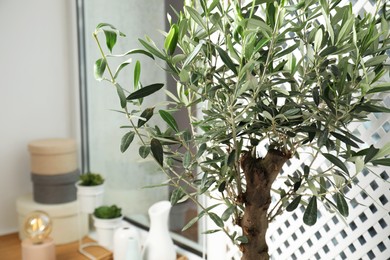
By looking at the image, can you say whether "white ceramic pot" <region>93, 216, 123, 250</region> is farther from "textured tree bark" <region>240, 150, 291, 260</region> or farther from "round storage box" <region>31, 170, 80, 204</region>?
"textured tree bark" <region>240, 150, 291, 260</region>

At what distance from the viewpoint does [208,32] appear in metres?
0.81

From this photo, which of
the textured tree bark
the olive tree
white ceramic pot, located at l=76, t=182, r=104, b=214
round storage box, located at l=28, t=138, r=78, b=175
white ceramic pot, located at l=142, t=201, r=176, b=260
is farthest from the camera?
round storage box, located at l=28, t=138, r=78, b=175

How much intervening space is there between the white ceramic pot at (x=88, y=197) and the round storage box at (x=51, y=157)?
0.17m

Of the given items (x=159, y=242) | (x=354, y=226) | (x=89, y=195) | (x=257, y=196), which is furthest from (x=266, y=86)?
(x=89, y=195)

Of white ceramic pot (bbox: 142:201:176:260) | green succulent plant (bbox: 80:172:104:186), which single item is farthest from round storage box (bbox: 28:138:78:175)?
white ceramic pot (bbox: 142:201:176:260)

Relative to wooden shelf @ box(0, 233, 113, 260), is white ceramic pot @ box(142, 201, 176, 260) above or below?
above

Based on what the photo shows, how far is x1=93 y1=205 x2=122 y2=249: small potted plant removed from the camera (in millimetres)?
2076

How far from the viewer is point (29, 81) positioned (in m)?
2.37

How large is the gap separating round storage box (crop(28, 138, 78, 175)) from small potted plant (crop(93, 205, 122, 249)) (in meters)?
0.26

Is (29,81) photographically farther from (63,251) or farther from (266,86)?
(266,86)

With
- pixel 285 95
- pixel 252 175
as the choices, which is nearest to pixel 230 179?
pixel 252 175

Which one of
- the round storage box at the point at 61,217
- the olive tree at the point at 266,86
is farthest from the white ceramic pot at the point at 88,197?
the olive tree at the point at 266,86

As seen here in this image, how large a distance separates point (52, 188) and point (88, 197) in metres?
0.23

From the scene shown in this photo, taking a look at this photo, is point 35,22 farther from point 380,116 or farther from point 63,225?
point 380,116
